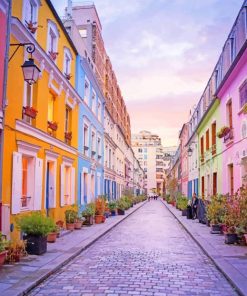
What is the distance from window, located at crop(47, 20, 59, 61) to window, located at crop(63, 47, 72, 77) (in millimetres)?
1467

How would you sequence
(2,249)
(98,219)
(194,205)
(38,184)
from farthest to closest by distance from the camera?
(194,205)
(98,219)
(38,184)
(2,249)

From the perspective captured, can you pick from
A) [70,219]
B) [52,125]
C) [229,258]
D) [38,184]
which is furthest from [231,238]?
[52,125]

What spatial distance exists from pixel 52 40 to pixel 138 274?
1027 centimetres

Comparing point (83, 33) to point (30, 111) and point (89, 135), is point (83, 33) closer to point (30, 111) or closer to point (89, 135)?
point (89, 135)

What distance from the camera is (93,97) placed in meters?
24.9

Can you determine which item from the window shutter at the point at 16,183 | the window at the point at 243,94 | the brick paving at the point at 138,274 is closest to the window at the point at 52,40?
the window shutter at the point at 16,183

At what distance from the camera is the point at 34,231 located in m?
9.90

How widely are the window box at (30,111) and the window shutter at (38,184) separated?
149 cm

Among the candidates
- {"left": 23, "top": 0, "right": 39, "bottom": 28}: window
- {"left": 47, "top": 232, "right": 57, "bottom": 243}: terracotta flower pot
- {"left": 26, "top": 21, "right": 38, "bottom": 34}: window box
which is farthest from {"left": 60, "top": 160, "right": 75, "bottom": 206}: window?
{"left": 23, "top": 0, "right": 39, "bottom": 28}: window

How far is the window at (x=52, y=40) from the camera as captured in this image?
570 inches

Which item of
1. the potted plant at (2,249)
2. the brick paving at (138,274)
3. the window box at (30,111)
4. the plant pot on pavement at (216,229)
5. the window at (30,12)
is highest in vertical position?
the window at (30,12)

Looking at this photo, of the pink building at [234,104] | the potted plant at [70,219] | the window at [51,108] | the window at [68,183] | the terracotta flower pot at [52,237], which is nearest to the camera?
the terracotta flower pot at [52,237]

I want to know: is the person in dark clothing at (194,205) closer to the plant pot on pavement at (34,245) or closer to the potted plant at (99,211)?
the potted plant at (99,211)

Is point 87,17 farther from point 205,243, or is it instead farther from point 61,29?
point 205,243
